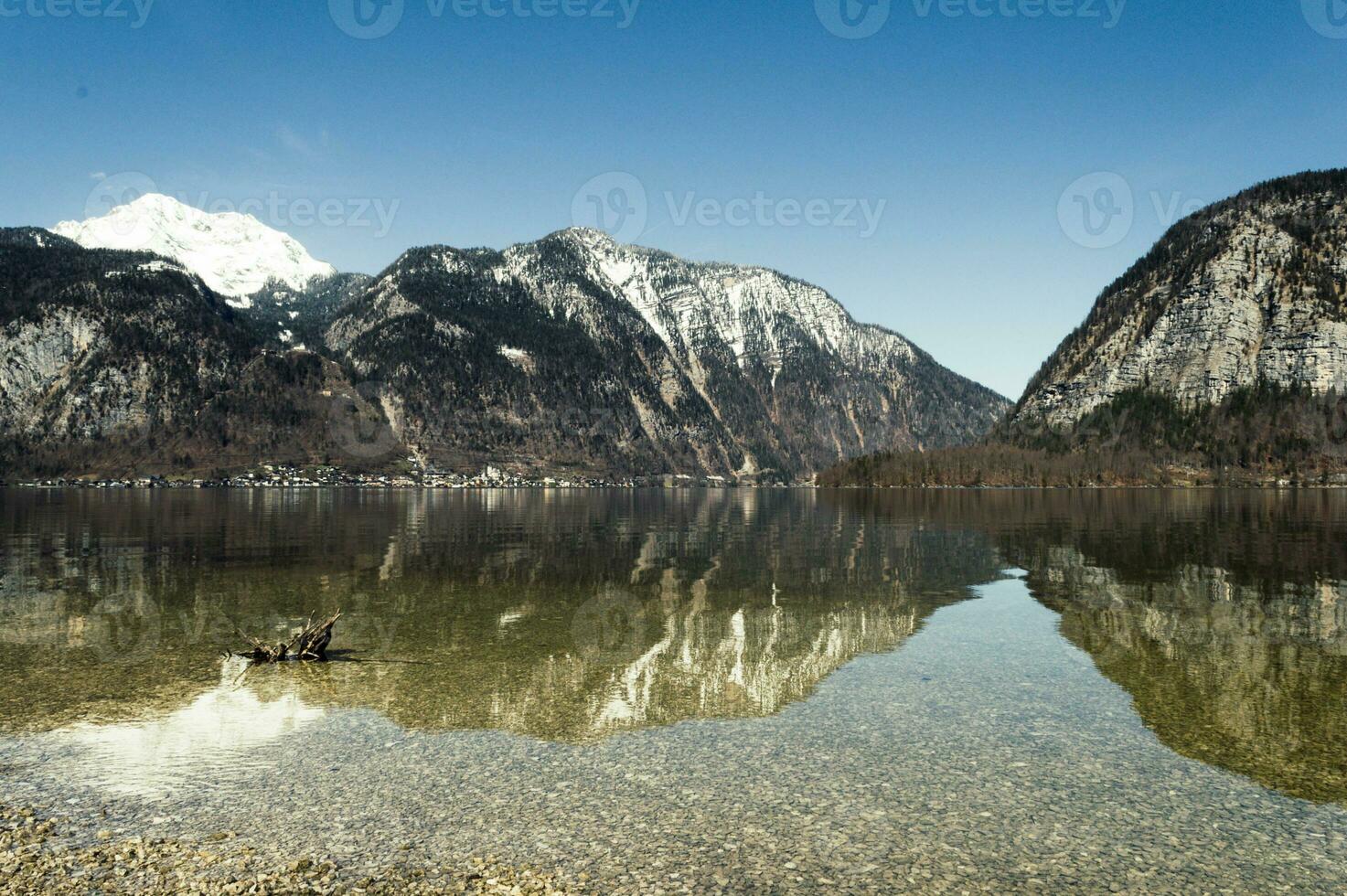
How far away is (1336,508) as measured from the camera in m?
141

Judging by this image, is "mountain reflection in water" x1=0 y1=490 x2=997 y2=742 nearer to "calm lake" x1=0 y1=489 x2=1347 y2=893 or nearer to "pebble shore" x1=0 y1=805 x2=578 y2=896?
"calm lake" x1=0 y1=489 x2=1347 y2=893

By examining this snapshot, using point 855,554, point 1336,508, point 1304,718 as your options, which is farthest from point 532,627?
point 1336,508

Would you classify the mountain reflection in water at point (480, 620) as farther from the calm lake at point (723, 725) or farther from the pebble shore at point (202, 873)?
the pebble shore at point (202, 873)

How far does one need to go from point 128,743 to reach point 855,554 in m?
52.8

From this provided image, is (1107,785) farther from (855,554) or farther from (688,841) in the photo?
(855,554)

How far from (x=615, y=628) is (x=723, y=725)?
13.2 metres

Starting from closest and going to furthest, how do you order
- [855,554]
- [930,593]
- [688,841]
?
[688,841] < [930,593] < [855,554]
